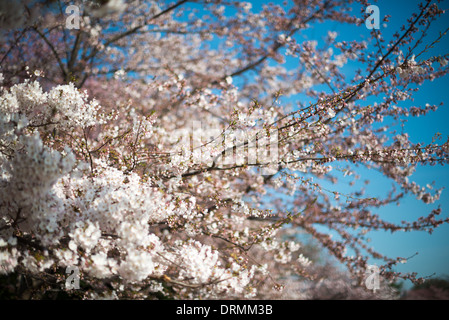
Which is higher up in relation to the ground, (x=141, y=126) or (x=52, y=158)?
(x=141, y=126)

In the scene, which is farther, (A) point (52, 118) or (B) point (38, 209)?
(A) point (52, 118)

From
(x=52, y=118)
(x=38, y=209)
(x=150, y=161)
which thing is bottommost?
(x=38, y=209)

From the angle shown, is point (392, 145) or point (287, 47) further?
point (287, 47)

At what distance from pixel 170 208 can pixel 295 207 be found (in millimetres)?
5099

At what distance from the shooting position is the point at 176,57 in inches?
369

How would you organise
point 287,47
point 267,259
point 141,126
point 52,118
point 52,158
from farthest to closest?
point 267,259 < point 287,47 < point 141,126 < point 52,118 < point 52,158

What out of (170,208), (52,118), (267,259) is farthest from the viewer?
(267,259)

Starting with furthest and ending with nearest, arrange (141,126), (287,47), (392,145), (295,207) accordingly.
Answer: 1. (295,207)
2. (287,47)
3. (392,145)
4. (141,126)

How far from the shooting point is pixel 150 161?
324cm

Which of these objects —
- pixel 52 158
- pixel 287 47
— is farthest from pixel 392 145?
pixel 52 158

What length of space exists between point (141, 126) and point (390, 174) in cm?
532
